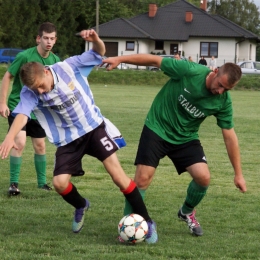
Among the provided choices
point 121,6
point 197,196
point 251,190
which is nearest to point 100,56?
point 197,196

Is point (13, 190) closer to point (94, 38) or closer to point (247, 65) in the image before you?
point (94, 38)

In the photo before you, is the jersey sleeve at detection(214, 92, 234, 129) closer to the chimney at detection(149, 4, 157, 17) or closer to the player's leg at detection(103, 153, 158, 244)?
the player's leg at detection(103, 153, 158, 244)

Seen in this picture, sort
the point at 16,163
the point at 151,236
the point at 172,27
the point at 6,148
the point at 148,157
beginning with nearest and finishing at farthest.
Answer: the point at 6,148 < the point at 151,236 < the point at 148,157 < the point at 16,163 < the point at 172,27

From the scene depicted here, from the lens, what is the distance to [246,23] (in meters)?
102

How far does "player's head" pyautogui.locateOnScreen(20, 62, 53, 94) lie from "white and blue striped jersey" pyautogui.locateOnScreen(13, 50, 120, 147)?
162mm

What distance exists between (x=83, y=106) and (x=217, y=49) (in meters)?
59.2

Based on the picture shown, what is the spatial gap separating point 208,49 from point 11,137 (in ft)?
196

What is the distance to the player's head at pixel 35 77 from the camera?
17.7ft

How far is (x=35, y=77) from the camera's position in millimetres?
5422

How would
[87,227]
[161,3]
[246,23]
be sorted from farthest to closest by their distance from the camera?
[246,23]
[161,3]
[87,227]

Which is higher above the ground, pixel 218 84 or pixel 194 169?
pixel 218 84

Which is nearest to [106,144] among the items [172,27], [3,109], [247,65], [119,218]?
[119,218]

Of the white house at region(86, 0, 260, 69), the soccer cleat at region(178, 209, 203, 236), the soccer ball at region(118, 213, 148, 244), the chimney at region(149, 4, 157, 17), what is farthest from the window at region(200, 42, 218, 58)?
the soccer ball at region(118, 213, 148, 244)

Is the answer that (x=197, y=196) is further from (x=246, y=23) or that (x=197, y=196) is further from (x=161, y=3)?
(x=246, y=23)
